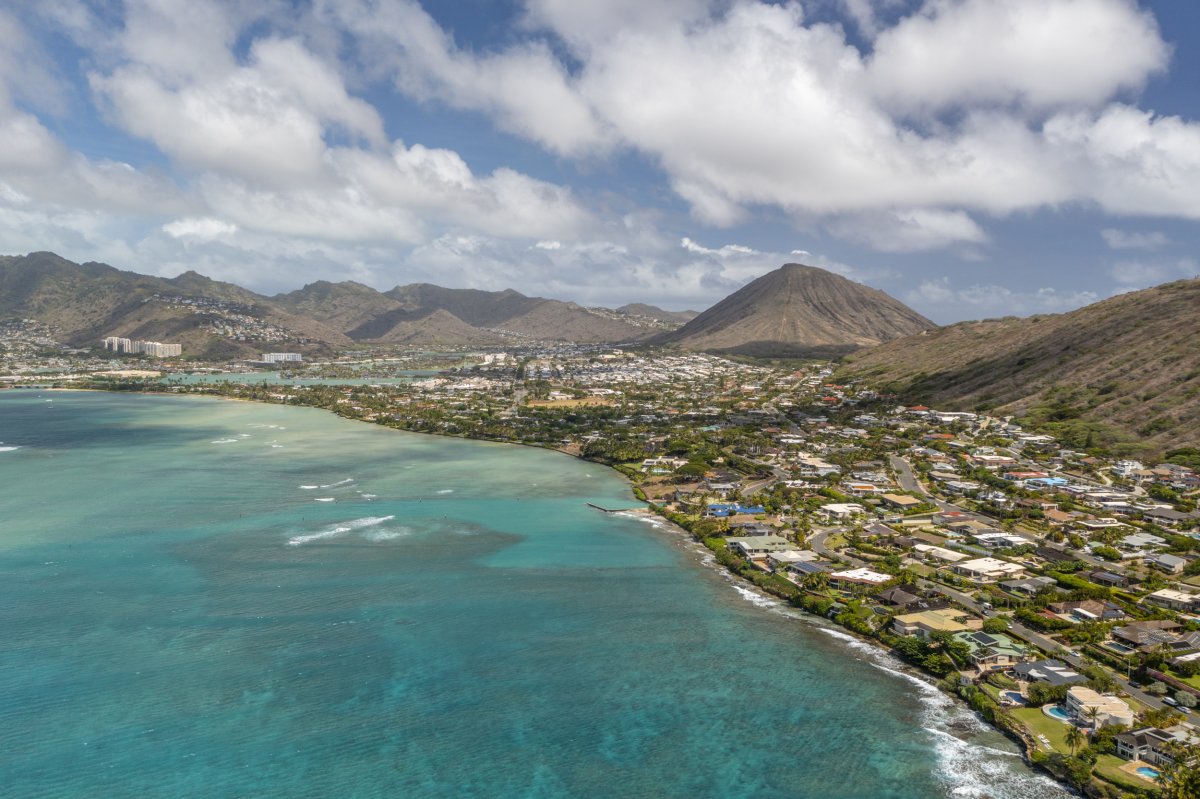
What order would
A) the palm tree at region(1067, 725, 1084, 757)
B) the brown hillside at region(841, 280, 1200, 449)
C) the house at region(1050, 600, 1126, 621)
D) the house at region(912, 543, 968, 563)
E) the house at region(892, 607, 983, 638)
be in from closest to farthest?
1. the palm tree at region(1067, 725, 1084, 757)
2. the house at region(892, 607, 983, 638)
3. the house at region(1050, 600, 1126, 621)
4. the house at region(912, 543, 968, 563)
5. the brown hillside at region(841, 280, 1200, 449)


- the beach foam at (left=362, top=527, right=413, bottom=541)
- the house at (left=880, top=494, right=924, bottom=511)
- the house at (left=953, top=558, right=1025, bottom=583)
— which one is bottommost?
the beach foam at (left=362, top=527, right=413, bottom=541)

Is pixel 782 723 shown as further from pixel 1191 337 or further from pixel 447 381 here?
pixel 447 381

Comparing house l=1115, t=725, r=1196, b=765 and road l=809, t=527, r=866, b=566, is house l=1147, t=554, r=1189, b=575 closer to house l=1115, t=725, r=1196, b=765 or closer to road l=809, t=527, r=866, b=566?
road l=809, t=527, r=866, b=566

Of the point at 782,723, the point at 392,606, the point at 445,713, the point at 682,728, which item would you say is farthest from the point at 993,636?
the point at 392,606

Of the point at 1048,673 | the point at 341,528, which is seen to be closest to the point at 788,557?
the point at 1048,673

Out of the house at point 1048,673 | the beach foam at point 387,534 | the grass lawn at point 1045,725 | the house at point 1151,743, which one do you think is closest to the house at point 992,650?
the house at point 1048,673

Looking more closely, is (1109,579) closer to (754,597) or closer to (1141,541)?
(1141,541)

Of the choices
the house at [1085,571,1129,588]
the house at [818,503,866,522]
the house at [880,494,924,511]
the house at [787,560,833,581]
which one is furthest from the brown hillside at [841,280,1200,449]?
the house at [787,560,833,581]
